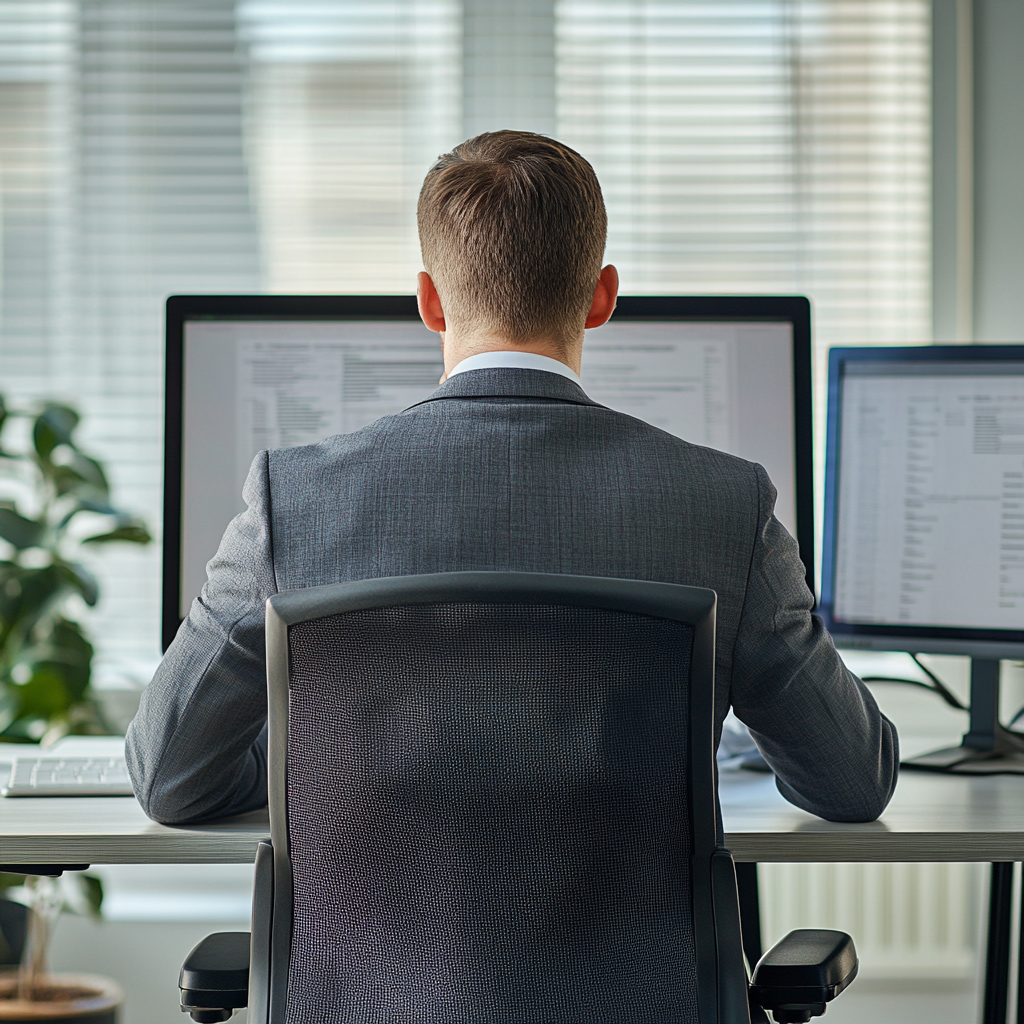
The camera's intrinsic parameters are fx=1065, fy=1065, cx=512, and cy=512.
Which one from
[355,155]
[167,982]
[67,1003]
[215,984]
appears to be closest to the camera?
[215,984]

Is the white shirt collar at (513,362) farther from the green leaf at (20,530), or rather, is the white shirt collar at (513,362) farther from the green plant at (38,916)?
the green plant at (38,916)

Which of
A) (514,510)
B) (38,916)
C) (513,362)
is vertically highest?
(513,362)

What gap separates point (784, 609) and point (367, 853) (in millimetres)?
371

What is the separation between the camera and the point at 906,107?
2258 millimetres

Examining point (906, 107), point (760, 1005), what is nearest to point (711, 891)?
Result: point (760, 1005)

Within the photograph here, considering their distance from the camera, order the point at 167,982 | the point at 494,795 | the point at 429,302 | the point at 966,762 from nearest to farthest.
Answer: the point at 494,795 < the point at 429,302 < the point at 966,762 < the point at 167,982

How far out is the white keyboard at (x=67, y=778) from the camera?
3.74 ft

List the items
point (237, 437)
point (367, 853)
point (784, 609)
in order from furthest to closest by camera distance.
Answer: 1. point (237, 437)
2. point (784, 609)
3. point (367, 853)

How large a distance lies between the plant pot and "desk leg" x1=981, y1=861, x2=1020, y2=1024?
1462 mm

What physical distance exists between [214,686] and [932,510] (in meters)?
0.98

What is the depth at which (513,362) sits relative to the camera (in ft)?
2.85

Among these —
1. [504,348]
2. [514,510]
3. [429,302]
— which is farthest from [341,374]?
[514,510]

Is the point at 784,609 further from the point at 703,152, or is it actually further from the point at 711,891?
the point at 703,152

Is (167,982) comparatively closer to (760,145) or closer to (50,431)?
(50,431)
